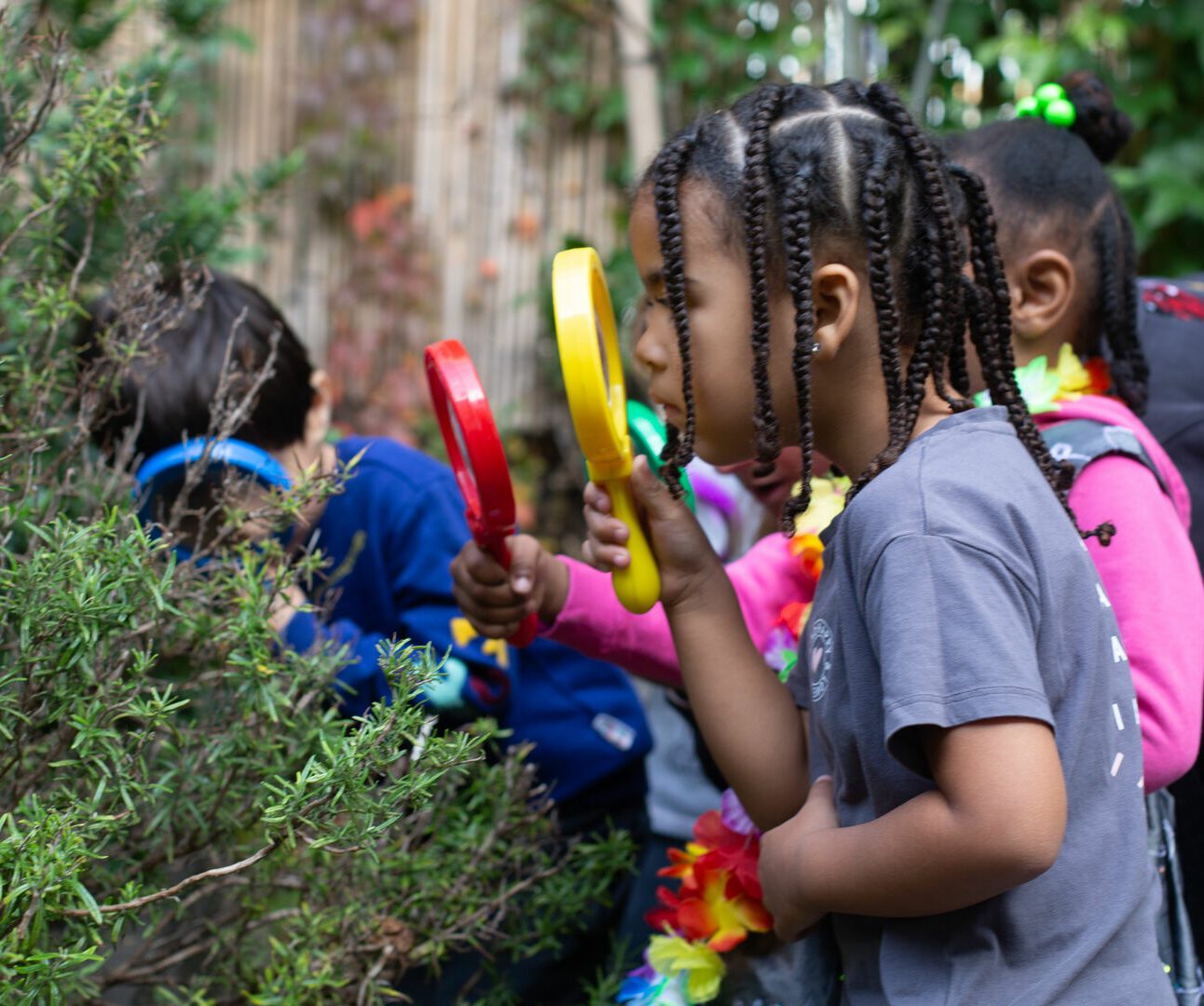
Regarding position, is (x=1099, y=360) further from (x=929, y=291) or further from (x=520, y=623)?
(x=520, y=623)

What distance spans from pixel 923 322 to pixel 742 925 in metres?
0.76

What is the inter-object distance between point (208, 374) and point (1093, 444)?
4.05 feet

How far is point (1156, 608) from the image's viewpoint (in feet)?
4.57

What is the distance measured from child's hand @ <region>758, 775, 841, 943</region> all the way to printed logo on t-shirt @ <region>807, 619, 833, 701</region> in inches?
4.0

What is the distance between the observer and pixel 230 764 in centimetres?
139

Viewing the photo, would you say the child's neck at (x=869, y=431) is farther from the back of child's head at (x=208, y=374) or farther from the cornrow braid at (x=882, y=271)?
the back of child's head at (x=208, y=374)

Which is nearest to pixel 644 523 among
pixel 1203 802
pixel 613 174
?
pixel 1203 802

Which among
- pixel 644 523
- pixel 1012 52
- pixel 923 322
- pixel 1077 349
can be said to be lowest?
pixel 644 523

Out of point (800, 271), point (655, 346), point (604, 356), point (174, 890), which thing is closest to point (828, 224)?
point (800, 271)

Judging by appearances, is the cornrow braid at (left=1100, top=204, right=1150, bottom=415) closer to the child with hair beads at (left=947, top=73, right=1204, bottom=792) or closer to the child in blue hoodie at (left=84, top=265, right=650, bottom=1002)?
the child with hair beads at (left=947, top=73, right=1204, bottom=792)

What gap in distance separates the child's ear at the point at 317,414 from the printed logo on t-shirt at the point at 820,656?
1.10 metres

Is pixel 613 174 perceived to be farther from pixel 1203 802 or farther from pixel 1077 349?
pixel 1203 802

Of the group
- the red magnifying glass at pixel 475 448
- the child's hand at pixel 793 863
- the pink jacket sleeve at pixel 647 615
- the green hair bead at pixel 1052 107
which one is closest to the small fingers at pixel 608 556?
the red magnifying glass at pixel 475 448

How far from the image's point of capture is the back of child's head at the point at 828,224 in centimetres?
125
